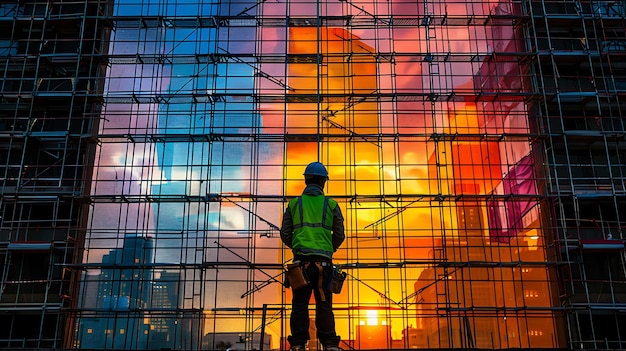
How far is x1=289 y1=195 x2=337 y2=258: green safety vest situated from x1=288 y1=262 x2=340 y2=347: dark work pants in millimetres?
177

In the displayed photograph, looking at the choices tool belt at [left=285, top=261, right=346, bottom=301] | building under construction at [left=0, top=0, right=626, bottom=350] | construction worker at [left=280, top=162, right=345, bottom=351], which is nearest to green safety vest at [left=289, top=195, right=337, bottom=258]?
construction worker at [left=280, top=162, right=345, bottom=351]

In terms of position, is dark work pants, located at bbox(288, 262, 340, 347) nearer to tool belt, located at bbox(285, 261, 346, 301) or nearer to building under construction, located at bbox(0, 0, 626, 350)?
tool belt, located at bbox(285, 261, 346, 301)

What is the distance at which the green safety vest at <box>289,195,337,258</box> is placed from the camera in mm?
6910

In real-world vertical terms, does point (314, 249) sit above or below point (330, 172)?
below

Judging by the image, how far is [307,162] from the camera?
55.7 feet

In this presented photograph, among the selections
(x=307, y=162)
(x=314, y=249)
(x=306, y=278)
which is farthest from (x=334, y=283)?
(x=307, y=162)

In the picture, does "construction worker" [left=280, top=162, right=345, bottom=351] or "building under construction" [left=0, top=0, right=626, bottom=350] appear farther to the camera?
"building under construction" [left=0, top=0, right=626, bottom=350]

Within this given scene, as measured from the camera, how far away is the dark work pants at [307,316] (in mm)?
6645

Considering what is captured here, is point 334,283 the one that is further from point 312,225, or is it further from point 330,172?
point 330,172

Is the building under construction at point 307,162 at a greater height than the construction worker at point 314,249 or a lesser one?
greater

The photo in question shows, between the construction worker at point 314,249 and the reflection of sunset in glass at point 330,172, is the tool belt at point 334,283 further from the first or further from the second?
the reflection of sunset in glass at point 330,172

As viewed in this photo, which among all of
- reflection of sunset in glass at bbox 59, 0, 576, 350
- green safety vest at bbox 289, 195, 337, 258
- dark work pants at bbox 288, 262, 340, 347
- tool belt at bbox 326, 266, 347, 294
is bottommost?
dark work pants at bbox 288, 262, 340, 347

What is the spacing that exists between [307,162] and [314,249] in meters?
10.1

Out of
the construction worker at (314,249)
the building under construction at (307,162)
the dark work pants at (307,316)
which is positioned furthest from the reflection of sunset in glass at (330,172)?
the dark work pants at (307,316)
